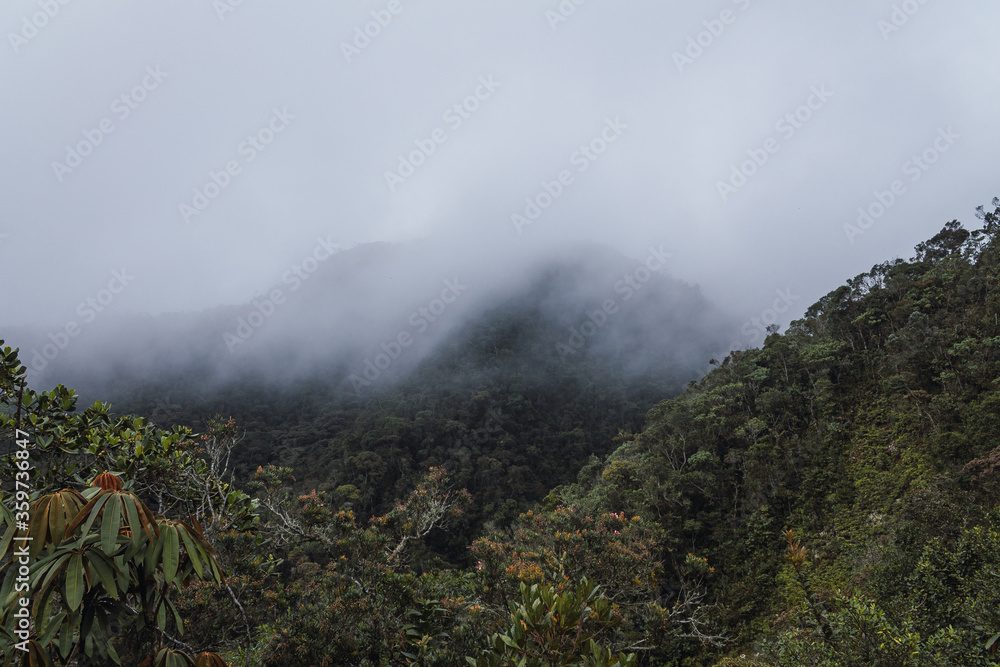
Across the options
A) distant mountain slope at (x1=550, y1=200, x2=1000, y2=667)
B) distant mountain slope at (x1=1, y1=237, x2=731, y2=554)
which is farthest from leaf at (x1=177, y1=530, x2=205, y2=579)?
distant mountain slope at (x1=1, y1=237, x2=731, y2=554)

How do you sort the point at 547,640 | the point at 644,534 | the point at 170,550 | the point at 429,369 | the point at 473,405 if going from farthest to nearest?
1. the point at 429,369
2. the point at 473,405
3. the point at 644,534
4. the point at 547,640
5. the point at 170,550

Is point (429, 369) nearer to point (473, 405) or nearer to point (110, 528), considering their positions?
point (473, 405)

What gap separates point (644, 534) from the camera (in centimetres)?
1018

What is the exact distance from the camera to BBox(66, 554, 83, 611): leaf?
1657mm

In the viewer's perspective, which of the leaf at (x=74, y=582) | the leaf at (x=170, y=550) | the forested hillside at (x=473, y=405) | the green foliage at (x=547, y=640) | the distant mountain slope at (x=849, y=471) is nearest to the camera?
the leaf at (x=74, y=582)

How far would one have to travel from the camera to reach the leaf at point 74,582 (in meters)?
1.66

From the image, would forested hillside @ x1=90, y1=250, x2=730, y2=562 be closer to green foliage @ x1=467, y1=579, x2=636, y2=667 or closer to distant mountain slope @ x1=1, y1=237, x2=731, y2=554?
distant mountain slope @ x1=1, y1=237, x2=731, y2=554

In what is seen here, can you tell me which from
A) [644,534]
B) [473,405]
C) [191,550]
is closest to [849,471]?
[644,534]

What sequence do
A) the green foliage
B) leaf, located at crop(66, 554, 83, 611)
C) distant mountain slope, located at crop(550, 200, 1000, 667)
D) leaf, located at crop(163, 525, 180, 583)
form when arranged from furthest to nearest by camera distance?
distant mountain slope, located at crop(550, 200, 1000, 667), the green foliage, leaf, located at crop(163, 525, 180, 583), leaf, located at crop(66, 554, 83, 611)

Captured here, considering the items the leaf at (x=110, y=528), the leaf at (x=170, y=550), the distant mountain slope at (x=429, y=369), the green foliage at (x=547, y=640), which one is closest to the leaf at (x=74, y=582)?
the leaf at (x=110, y=528)

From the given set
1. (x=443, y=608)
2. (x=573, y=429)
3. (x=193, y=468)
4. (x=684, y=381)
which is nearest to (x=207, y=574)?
(x=193, y=468)

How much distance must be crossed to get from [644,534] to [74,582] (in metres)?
10.5

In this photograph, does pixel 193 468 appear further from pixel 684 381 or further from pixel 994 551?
pixel 684 381

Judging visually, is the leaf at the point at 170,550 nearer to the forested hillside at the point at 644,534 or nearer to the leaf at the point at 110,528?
the forested hillside at the point at 644,534
